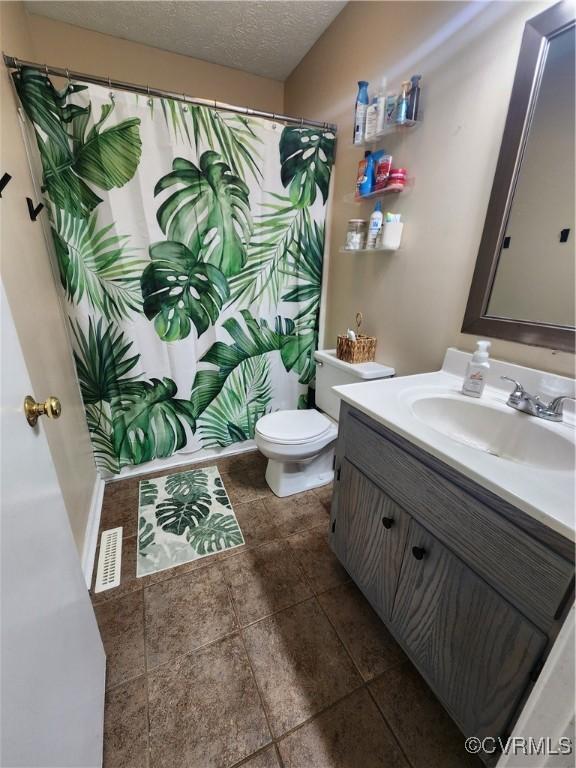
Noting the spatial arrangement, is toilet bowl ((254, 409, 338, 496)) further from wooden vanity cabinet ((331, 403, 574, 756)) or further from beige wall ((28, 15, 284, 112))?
beige wall ((28, 15, 284, 112))

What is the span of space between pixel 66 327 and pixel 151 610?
137 cm

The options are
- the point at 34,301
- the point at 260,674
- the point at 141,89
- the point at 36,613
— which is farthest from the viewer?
the point at 141,89

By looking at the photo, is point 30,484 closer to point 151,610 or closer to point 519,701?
point 151,610

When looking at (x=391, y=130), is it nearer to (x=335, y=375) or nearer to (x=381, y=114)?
(x=381, y=114)

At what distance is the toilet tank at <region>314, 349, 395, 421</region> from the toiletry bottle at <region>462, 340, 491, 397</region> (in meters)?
0.48

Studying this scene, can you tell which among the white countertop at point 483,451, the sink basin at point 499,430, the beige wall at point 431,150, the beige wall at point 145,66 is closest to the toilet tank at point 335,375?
the beige wall at point 431,150

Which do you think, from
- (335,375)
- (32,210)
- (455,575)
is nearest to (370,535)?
(455,575)

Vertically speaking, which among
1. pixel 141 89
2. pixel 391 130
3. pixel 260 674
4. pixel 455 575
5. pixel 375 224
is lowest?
pixel 260 674

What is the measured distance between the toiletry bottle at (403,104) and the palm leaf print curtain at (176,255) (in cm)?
59

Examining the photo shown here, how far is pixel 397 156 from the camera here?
1.40 metres

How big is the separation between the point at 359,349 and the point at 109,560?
154 centimetres

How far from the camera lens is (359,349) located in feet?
5.38

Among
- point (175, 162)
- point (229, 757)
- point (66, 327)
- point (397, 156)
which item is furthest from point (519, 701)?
point (175, 162)

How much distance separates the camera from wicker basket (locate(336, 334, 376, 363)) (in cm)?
163
